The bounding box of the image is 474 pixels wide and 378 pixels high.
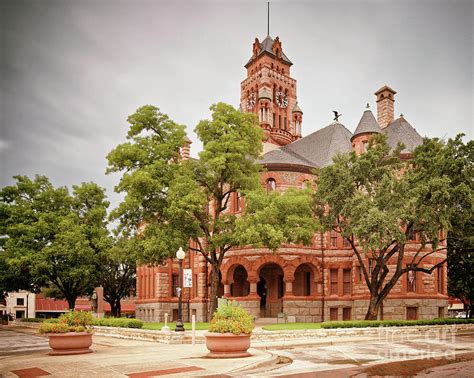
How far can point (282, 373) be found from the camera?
1312cm

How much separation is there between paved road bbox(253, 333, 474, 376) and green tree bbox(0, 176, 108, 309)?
26295 millimetres

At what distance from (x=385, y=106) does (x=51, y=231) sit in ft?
105

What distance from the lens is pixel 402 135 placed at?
4116 centimetres

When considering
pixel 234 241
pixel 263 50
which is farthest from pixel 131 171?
pixel 263 50

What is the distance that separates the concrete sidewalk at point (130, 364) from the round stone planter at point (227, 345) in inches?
16.3

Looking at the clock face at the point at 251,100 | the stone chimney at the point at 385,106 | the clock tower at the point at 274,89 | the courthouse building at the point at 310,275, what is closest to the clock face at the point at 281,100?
the clock tower at the point at 274,89

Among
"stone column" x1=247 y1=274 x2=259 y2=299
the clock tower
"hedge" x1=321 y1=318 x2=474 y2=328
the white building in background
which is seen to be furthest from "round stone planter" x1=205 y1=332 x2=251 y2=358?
the white building in background

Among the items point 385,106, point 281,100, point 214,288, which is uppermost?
point 281,100

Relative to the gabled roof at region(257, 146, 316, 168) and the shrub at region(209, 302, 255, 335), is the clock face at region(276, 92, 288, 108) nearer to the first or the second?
the gabled roof at region(257, 146, 316, 168)

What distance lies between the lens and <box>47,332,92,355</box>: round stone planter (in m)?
17.1

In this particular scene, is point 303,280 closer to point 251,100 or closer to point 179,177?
point 179,177

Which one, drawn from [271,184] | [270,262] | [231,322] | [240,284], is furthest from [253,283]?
[231,322]

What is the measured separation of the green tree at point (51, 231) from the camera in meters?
40.7

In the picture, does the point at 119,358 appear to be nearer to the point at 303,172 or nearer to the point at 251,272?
the point at 251,272
